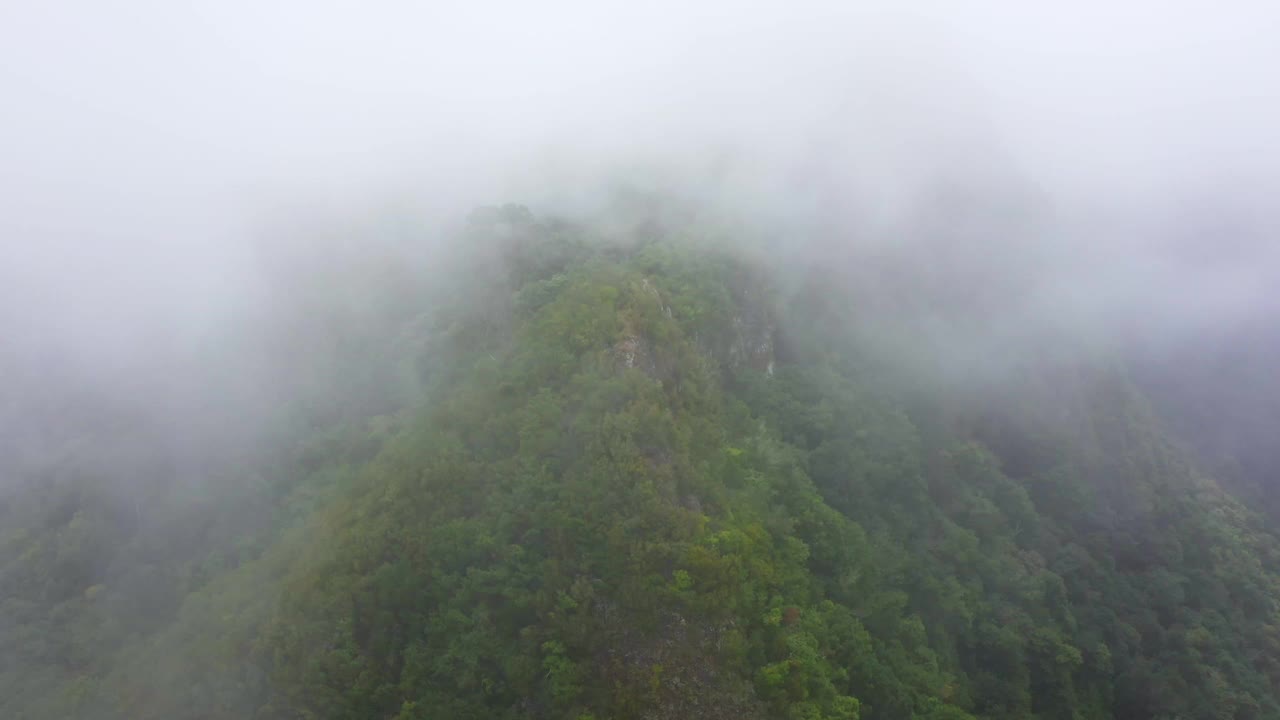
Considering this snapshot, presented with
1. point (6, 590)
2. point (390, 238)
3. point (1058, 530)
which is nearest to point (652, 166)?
point (390, 238)

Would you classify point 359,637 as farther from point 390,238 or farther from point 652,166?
point 652,166

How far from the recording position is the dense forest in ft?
103

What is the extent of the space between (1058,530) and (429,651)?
5084cm

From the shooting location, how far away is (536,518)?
34.0m

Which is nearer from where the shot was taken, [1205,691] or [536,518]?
[536,518]

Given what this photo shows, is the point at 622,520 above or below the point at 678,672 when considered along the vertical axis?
above

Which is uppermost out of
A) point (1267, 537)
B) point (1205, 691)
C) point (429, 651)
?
point (429, 651)

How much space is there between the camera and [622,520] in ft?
108

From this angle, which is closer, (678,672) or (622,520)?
(678,672)

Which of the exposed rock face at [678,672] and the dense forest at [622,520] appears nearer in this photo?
the exposed rock face at [678,672]

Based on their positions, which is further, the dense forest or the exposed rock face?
the dense forest

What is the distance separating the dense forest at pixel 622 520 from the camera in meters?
31.3

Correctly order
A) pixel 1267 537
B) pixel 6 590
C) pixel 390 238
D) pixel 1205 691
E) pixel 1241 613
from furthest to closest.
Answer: pixel 390 238 → pixel 1267 537 → pixel 1241 613 → pixel 1205 691 → pixel 6 590

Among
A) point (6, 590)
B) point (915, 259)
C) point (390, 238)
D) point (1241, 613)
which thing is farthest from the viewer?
point (915, 259)
